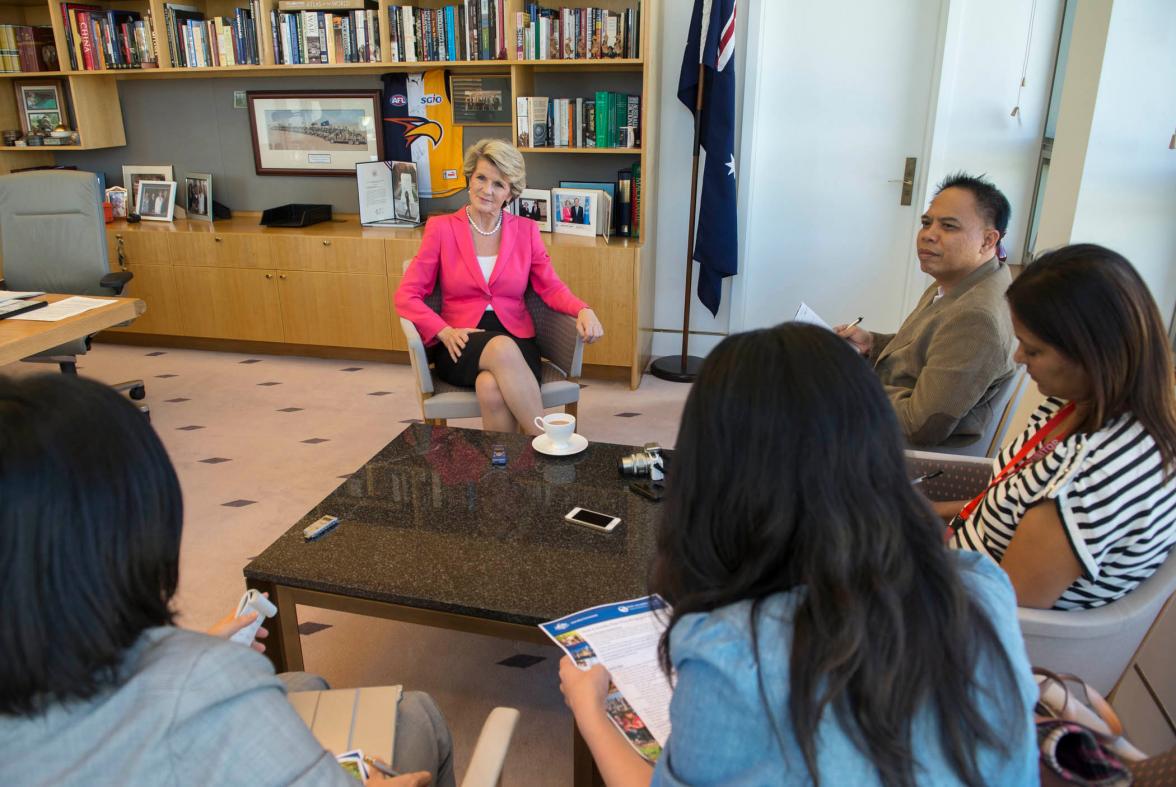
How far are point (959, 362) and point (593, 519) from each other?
103cm

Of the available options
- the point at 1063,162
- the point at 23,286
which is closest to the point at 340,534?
the point at 1063,162

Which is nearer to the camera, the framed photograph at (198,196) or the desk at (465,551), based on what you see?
the desk at (465,551)

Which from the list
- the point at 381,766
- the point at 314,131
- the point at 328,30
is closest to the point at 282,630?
the point at 381,766

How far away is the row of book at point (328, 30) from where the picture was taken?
Result: 4.05m

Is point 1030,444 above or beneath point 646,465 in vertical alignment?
above

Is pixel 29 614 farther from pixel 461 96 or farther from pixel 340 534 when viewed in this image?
pixel 461 96

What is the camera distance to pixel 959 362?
6.81 ft

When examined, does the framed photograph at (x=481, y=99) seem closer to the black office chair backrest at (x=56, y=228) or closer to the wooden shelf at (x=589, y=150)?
the wooden shelf at (x=589, y=150)

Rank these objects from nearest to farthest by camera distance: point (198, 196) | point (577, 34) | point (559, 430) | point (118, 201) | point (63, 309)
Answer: point (559, 430), point (63, 309), point (577, 34), point (198, 196), point (118, 201)

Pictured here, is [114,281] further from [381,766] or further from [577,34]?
[381,766]

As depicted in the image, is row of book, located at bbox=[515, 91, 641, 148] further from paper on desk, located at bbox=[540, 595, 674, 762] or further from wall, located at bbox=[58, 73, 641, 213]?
paper on desk, located at bbox=[540, 595, 674, 762]

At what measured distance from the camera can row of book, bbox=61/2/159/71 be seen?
14.4ft

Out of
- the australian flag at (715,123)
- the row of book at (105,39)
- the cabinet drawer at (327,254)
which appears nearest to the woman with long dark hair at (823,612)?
the australian flag at (715,123)

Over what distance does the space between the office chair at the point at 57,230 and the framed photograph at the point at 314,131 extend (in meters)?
1.19
